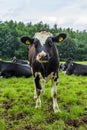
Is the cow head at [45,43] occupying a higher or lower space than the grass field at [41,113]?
higher

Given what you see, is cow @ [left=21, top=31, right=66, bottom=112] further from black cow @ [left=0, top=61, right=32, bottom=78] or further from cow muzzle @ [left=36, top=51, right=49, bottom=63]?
black cow @ [left=0, top=61, right=32, bottom=78]

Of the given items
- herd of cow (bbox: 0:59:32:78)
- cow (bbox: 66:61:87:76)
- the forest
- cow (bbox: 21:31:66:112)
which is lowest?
the forest

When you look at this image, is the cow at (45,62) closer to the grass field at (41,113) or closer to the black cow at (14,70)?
the grass field at (41,113)

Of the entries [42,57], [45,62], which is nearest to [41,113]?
[45,62]

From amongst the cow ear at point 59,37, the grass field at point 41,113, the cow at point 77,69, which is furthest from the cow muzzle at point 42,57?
the cow at point 77,69

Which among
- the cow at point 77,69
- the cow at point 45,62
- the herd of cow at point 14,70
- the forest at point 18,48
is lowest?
the forest at point 18,48

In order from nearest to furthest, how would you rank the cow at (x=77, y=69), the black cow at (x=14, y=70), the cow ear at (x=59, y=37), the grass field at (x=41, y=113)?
the grass field at (x=41, y=113) → the cow ear at (x=59, y=37) → the black cow at (x=14, y=70) → the cow at (x=77, y=69)

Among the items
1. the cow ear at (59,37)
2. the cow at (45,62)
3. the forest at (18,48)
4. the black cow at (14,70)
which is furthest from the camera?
the forest at (18,48)

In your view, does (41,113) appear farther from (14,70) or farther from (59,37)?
(14,70)

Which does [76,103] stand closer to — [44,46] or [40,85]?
[40,85]

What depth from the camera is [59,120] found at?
23.7 feet

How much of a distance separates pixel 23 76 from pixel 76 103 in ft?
22.9

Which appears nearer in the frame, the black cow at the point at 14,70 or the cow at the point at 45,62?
the cow at the point at 45,62

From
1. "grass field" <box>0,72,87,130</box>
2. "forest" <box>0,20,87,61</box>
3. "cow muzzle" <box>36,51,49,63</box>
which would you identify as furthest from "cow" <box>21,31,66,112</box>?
"forest" <box>0,20,87,61</box>
